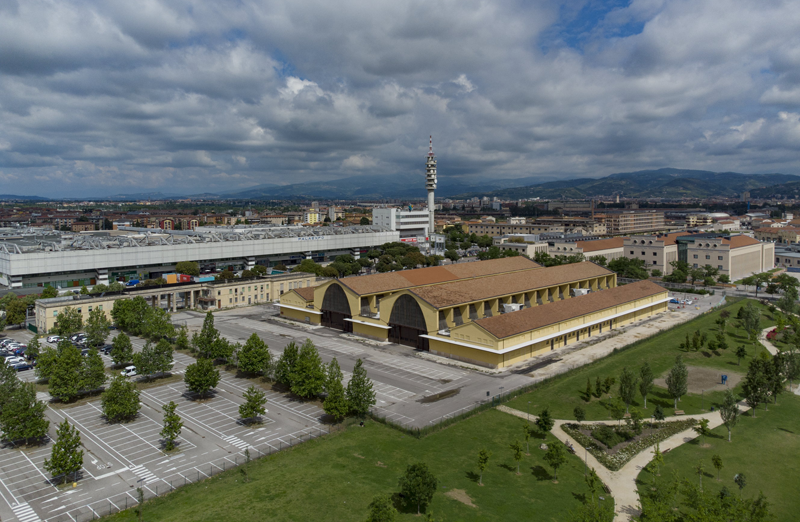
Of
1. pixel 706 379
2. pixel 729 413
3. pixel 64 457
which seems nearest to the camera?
pixel 64 457

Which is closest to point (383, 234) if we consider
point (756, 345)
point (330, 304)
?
point (330, 304)

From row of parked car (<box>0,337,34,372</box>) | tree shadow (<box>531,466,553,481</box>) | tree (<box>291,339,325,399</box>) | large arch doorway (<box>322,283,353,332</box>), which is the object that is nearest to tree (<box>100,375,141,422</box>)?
tree (<box>291,339,325,399</box>)

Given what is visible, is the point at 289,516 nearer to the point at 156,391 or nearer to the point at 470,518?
the point at 470,518

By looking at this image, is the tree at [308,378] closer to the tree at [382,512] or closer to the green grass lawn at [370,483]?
the green grass lawn at [370,483]

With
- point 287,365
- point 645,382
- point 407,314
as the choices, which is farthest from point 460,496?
point 407,314

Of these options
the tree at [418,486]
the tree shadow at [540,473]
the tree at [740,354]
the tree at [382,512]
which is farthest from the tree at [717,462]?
the tree at [740,354]

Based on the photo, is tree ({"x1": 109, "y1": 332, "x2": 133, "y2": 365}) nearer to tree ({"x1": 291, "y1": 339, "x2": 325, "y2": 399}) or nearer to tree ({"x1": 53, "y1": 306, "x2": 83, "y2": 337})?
tree ({"x1": 53, "y1": 306, "x2": 83, "y2": 337})

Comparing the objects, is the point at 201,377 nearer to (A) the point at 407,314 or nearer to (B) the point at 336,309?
(A) the point at 407,314
